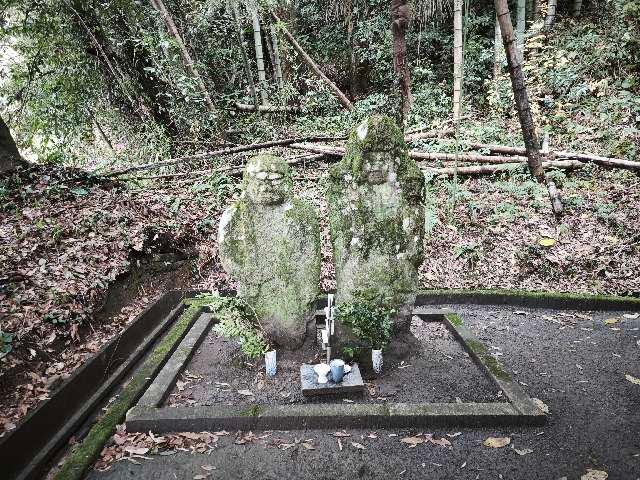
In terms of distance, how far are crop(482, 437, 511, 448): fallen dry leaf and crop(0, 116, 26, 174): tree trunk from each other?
7.93 m

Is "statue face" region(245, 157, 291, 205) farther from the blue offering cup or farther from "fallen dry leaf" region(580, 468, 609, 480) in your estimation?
"fallen dry leaf" region(580, 468, 609, 480)

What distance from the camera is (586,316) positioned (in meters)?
5.15

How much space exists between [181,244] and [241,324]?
2.85 metres

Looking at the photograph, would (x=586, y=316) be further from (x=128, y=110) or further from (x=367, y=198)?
(x=128, y=110)

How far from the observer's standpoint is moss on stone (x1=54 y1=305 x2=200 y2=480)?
2904 millimetres

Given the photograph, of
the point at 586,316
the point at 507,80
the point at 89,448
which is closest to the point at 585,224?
the point at 586,316

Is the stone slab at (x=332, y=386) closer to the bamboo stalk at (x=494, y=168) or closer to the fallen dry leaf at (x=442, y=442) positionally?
the fallen dry leaf at (x=442, y=442)

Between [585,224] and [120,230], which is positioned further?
[585,224]

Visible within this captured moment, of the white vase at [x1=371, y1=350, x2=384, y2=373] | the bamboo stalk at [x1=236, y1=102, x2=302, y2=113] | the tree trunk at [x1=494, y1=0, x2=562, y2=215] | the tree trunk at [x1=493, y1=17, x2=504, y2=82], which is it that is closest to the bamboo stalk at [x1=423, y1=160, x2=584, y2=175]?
the tree trunk at [x1=494, y1=0, x2=562, y2=215]

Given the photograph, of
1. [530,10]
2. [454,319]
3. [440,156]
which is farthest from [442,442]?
[530,10]

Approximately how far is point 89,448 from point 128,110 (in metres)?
8.23

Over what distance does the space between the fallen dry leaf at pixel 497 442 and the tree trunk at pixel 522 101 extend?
4833 millimetres

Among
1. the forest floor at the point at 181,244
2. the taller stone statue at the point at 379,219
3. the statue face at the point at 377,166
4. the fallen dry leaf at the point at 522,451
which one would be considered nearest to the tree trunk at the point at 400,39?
the forest floor at the point at 181,244

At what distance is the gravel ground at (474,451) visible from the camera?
113 inches
